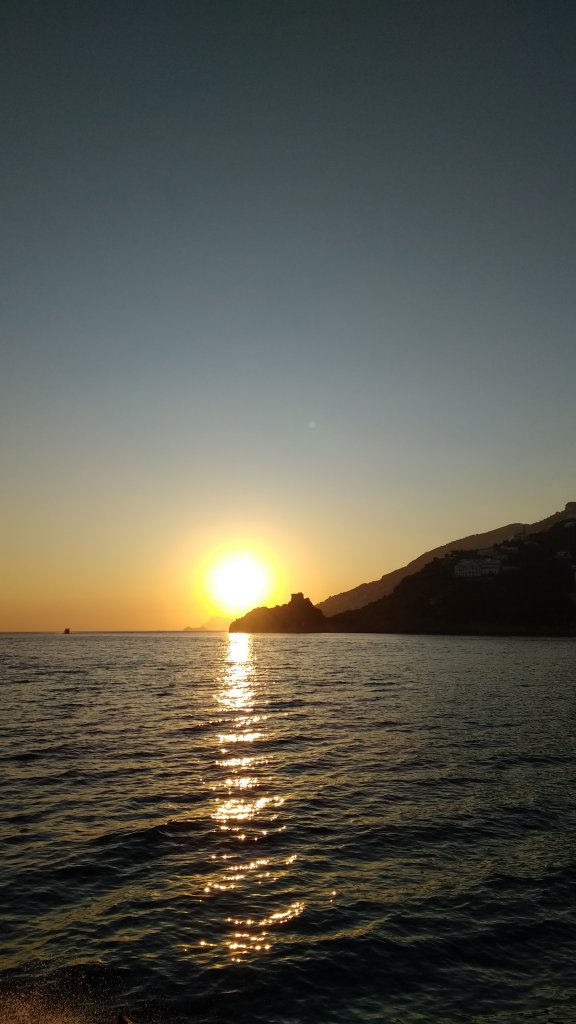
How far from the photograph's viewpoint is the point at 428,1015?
34.9ft

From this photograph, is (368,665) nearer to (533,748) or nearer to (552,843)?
(533,748)

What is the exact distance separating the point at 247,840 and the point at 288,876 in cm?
311

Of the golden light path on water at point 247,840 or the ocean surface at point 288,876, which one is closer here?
the ocean surface at point 288,876

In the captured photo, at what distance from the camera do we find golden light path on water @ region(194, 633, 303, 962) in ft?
44.3

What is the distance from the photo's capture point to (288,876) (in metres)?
16.2

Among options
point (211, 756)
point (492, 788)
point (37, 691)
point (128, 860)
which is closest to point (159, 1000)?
point (128, 860)

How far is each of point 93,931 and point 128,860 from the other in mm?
4047

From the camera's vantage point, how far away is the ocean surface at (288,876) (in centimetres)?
1119

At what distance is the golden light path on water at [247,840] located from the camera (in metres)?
13.5

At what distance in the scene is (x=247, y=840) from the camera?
746 inches

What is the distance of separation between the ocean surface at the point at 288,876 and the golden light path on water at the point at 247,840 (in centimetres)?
8

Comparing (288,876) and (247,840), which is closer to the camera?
(288,876)

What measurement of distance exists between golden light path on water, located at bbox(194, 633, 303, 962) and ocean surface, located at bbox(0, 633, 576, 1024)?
0.08 metres

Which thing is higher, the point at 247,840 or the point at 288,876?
the point at 247,840
